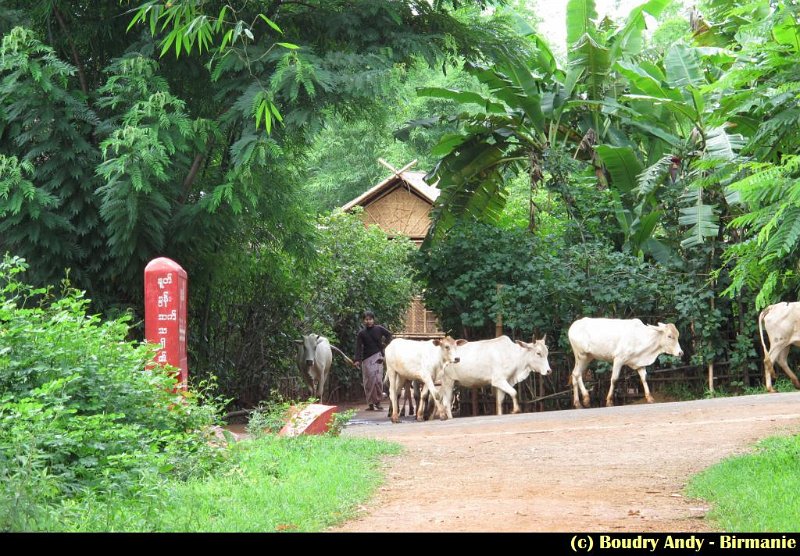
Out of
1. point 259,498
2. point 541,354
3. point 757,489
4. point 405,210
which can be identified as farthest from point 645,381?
point 405,210

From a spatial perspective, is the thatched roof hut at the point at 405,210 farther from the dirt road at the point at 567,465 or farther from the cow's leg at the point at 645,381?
the dirt road at the point at 567,465

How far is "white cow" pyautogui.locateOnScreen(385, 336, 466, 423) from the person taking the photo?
14.9 m

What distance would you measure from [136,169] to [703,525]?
8.20 m

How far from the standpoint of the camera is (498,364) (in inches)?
594

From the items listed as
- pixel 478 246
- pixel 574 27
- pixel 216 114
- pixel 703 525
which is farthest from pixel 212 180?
pixel 703 525

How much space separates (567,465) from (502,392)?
6344mm

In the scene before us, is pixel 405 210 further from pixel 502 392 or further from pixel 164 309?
pixel 164 309

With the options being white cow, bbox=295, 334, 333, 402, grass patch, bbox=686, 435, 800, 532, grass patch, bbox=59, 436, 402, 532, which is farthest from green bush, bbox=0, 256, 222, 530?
white cow, bbox=295, 334, 333, 402

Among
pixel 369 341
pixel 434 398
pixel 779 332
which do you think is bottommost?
pixel 434 398

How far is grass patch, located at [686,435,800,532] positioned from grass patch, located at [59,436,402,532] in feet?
7.85

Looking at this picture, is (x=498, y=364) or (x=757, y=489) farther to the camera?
(x=498, y=364)

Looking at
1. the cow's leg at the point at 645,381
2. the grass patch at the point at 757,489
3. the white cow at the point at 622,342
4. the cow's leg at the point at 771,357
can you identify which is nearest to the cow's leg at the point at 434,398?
the white cow at the point at 622,342

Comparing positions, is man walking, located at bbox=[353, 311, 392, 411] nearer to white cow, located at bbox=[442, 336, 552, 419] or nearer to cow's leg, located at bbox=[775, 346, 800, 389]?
white cow, located at bbox=[442, 336, 552, 419]
